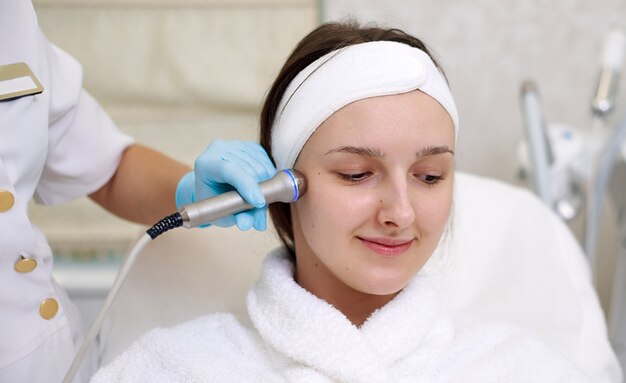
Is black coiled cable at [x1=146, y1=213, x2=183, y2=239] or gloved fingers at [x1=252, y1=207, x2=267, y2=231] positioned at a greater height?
black coiled cable at [x1=146, y1=213, x2=183, y2=239]

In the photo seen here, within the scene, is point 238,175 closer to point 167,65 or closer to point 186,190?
point 186,190

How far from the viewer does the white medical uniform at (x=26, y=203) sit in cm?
113

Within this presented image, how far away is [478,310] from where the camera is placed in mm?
1540

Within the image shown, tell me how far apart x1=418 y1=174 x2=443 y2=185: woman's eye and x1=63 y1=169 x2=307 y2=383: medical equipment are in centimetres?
17

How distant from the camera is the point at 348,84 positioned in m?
1.09

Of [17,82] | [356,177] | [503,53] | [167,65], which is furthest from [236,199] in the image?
[503,53]

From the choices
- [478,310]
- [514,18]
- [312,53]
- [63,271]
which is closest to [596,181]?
[478,310]

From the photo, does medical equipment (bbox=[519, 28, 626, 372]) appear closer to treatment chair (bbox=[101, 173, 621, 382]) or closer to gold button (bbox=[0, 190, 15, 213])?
treatment chair (bbox=[101, 173, 621, 382])

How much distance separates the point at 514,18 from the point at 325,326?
4.51 feet

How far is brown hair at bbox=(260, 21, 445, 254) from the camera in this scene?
1.18m

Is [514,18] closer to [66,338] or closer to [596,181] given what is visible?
[596,181]

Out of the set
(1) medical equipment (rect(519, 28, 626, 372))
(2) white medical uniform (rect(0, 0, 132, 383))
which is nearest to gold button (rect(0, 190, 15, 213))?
(2) white medical uniform (rect(0, 0, 132, 383))

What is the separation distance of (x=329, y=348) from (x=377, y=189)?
232mm

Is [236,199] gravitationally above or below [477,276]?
above
